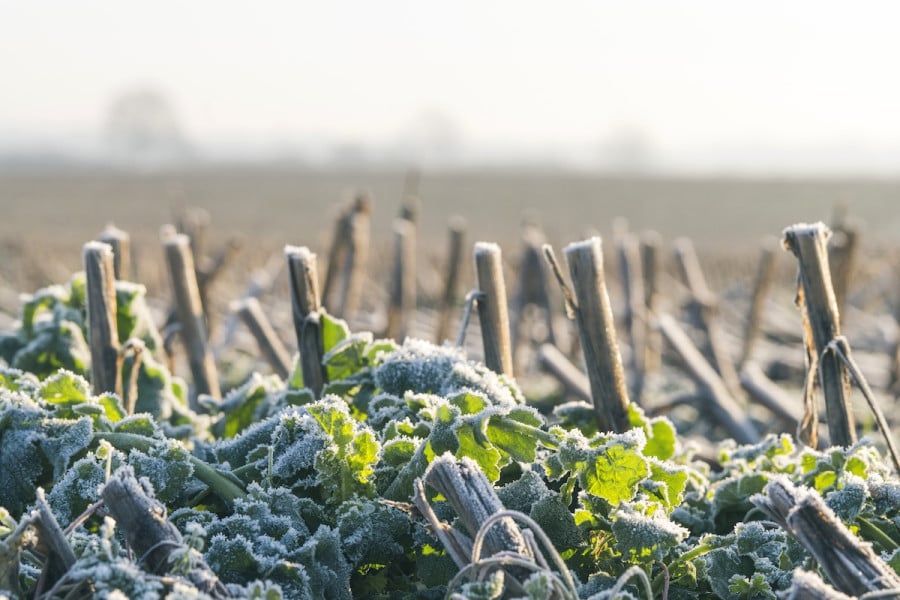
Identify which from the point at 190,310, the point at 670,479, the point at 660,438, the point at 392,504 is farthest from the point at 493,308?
the point at 190,310

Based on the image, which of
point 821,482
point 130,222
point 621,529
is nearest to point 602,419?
point 821,482

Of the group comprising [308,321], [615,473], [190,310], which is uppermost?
[308,321]

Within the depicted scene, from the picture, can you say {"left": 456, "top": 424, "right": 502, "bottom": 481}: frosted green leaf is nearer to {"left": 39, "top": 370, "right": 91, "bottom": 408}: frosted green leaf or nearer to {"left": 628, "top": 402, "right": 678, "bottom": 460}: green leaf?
{"left": 628, "top": 402, "right": 678, "bottom": 460}: green leaf

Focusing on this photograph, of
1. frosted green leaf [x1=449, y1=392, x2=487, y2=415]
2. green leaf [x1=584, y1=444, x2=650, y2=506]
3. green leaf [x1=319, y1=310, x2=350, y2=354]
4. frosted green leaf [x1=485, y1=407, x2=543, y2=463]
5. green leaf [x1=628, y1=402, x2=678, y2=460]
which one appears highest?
green leaf [x1=319, y1=310, x2=350, y2=354]

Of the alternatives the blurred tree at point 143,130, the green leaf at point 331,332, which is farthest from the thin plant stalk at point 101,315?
the blurred tree at point 143,130

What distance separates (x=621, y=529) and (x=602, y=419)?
0.87m

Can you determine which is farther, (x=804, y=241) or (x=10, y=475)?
(x=804, y=241)

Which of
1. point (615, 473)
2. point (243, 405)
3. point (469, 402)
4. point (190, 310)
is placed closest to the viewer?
point (615, 473)

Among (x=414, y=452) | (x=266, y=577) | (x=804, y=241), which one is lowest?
(x=266, y=577)

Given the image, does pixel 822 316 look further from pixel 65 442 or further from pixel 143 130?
pixel 143 130

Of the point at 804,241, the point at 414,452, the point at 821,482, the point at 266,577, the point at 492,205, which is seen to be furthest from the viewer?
the point at 492,205

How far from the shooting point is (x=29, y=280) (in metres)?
12.6

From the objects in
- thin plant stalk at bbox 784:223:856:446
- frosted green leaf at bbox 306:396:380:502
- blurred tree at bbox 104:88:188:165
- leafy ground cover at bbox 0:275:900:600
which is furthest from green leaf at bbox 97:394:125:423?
blurred tree at bbox 104:88:188:165

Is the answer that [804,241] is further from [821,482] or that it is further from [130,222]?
[130,222]
